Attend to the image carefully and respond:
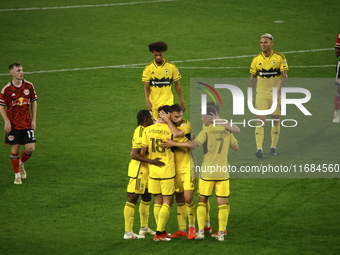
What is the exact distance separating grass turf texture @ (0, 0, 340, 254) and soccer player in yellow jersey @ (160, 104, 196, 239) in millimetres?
309

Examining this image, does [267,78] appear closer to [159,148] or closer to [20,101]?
[159,148]

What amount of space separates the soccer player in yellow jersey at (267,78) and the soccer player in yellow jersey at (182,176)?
14.3 feet

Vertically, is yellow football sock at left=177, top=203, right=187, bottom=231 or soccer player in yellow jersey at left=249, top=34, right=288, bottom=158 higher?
soccer player in yellow jersey at left=249, top=34, right=288, bottom=158

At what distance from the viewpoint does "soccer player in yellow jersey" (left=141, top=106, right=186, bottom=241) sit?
9.77m

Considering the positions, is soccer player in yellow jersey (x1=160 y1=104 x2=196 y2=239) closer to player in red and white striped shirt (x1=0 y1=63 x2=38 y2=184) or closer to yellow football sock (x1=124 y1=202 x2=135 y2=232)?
yellow football sock (x1=124 y1=202 x2=135 y2=232)

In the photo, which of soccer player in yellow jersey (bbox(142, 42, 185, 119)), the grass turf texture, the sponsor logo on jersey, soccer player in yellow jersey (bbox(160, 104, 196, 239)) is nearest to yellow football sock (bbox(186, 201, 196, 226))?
soccer player in yellow jersey (bbox(160, 104, 196, 239))

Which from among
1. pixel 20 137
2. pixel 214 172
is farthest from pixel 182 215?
pixel 20 137

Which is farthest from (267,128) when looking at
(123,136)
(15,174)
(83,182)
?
(15,174)

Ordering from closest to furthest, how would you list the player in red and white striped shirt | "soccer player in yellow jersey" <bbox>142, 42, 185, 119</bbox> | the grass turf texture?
1. the grass turf texture
2. the player in red and white striped shirt
3. "soccer player in yellow jersey" <bbox>142, 42, 185, 119</bbox>

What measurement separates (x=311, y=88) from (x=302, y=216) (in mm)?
9383

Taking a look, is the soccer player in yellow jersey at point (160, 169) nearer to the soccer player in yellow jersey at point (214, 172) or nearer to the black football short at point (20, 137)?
the soccer player in yellow jersey at point (214, 172)

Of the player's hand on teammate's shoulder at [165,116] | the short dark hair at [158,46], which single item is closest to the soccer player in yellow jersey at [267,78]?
the short dark hair at [158,46]

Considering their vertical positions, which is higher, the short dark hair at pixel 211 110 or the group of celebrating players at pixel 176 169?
the short dark hair at pixel 211 110

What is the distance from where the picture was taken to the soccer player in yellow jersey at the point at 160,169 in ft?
32.1
